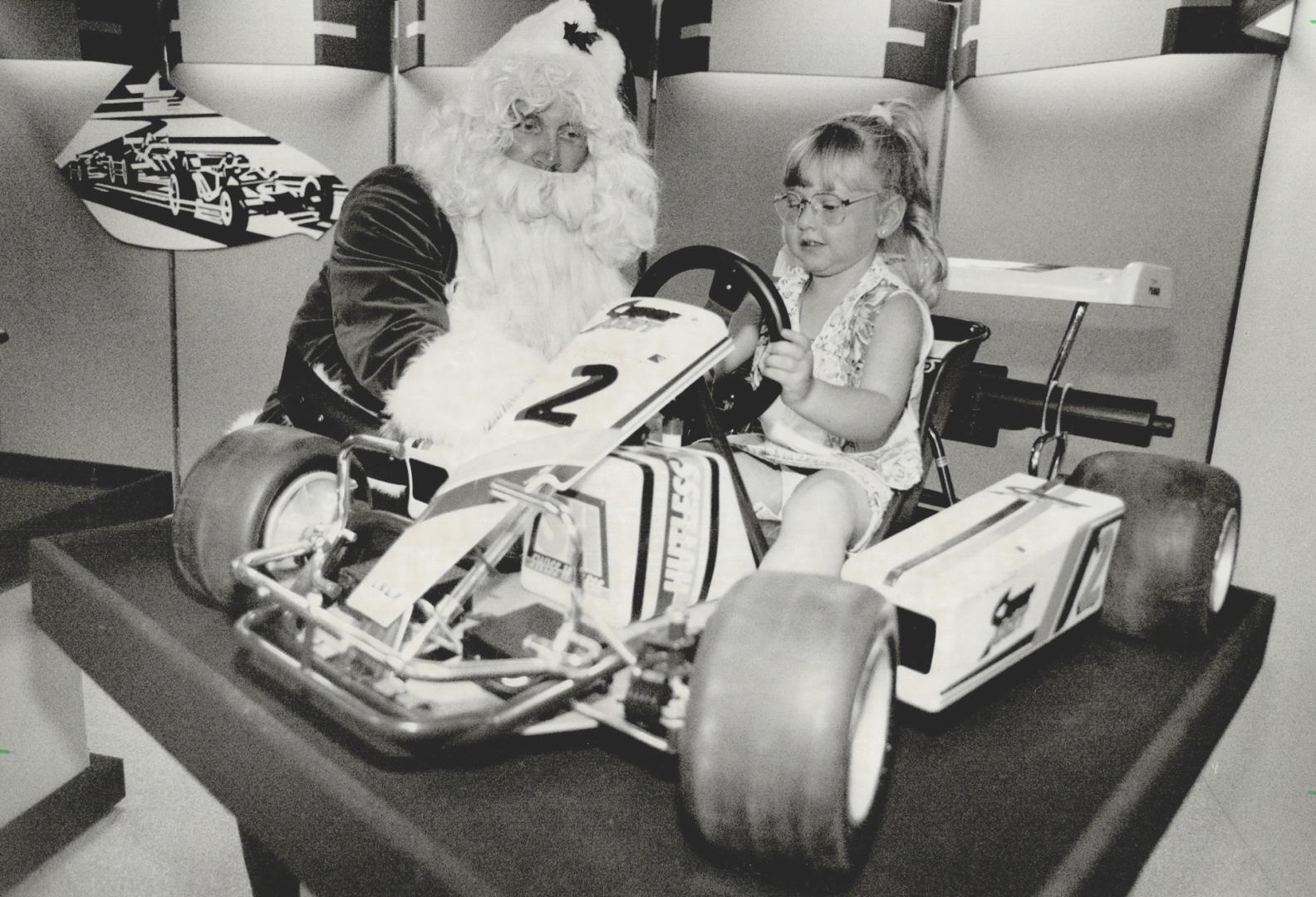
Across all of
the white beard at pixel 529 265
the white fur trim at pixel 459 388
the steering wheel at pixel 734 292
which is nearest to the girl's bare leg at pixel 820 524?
the steering wheel at pixel 734 292

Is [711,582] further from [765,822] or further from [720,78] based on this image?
[720,78]

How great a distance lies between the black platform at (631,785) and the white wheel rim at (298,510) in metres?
0.13

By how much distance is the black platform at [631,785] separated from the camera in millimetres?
709

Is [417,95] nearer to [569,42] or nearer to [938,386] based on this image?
[569,42]

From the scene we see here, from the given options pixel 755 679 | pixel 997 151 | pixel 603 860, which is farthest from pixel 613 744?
pixel 997 151

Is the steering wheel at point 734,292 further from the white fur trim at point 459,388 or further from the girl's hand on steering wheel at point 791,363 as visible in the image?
the white fur trim at point 459,388

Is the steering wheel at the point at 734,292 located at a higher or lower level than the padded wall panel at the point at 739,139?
lower

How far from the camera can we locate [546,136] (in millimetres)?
1503

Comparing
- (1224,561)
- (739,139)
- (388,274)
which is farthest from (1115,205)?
(388,274)

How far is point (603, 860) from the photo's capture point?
71 centimetres

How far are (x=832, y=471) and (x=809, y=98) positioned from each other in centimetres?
147

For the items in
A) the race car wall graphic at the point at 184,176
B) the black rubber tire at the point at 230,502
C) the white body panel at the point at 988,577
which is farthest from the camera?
the race car wall graphic at the point at 184,176

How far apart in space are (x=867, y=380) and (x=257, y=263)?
202 cm

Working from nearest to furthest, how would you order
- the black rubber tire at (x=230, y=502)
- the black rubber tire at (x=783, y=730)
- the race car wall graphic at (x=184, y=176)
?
the black rubber tire at (x=783, y=730) < the black rubber tire at (x=230, y=502) < the race car wall graphic at (x=184, y=176)
